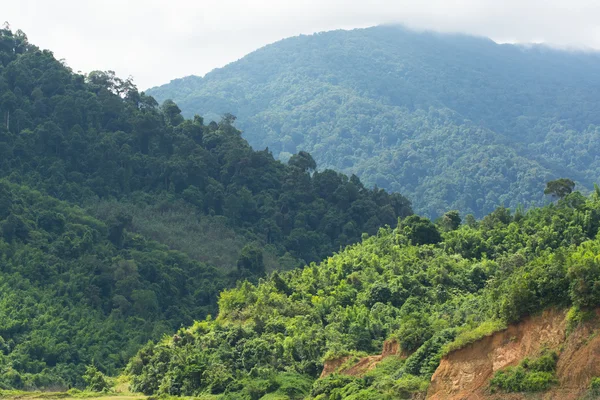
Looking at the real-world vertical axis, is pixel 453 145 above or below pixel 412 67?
below

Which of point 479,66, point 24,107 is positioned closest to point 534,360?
point 24,107

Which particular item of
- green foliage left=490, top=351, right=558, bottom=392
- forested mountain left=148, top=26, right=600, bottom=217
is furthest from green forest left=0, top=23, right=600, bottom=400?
forested mountain left=148, top=26, right=600, bottom=217

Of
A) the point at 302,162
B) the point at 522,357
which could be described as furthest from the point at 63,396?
the point at 302,162

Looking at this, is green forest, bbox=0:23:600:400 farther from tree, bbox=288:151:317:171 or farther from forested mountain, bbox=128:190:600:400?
tree, bbox=288:151:317:171

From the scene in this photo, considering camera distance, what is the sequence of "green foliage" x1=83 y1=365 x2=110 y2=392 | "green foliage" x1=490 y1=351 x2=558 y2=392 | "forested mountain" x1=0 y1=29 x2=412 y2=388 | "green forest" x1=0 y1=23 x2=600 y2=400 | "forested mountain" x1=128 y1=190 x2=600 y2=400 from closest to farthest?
"green foliage" x1=490 y1=351 x2=558 y2=392 < "forested mountain" x1=128 y1=190 x2=600 y2=400 < "green forest" x1=0 y1=23 x2=600 y2=400 < "green foliage" x1=83 y1=365 x2=110 y2=392 < "forested mountain" x1=0 y1=29 x2=412 y2=388

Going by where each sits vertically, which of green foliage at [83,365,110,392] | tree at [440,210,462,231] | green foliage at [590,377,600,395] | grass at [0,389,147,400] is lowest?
green foliage at [83,365,110,392]

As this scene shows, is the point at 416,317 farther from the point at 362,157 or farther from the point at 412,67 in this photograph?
the point at 412,67
